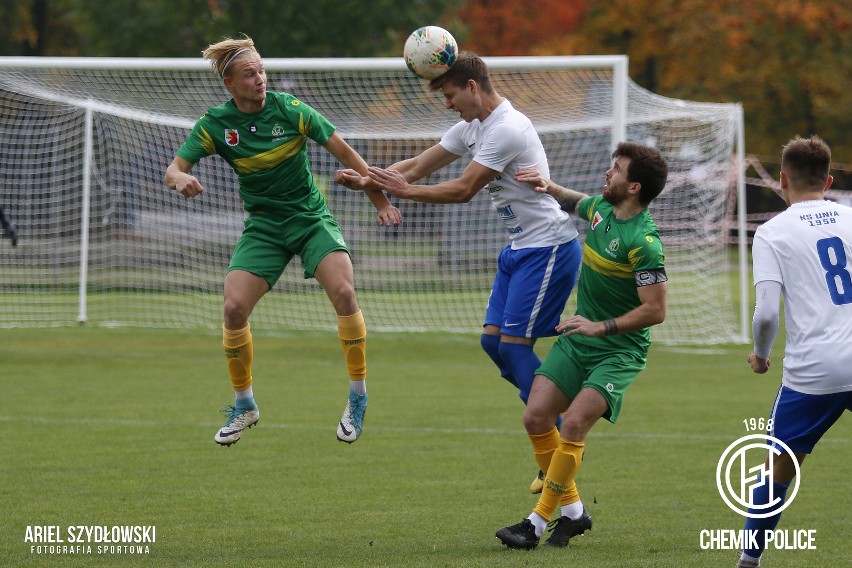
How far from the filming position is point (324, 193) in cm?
2012

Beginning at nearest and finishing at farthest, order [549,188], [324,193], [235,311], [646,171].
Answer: [646,171]
[549,188]
[235,311]
[324,193]

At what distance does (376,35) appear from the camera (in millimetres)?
33438

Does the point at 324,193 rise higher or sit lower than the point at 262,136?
higher

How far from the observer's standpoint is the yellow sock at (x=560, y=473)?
7480mm

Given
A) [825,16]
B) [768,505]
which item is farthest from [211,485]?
[825,16]

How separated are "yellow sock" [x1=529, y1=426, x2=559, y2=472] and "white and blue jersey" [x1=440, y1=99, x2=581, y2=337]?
680mm

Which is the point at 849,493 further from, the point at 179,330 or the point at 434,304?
the point at 179,330

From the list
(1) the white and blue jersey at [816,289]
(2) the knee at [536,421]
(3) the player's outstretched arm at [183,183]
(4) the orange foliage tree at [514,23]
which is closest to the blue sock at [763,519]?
(1) the white and blue jersey at [816,289]

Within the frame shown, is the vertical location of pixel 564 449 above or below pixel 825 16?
below

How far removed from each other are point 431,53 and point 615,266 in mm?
1857

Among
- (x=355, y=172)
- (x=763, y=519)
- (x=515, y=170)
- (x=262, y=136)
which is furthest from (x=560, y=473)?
(x=262, y=136)

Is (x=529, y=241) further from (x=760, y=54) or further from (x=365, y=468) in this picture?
(x=760, y=54)

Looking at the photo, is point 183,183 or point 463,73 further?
point 463,73

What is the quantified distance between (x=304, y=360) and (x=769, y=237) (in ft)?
40.4
